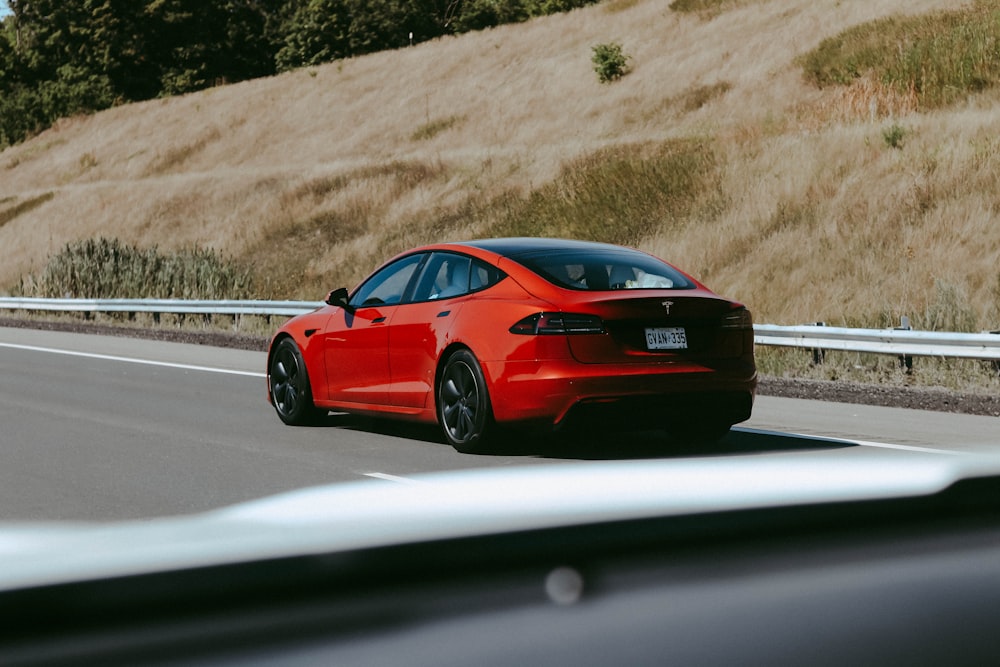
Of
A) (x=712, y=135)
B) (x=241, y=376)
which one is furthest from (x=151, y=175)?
(x=241, y=376)

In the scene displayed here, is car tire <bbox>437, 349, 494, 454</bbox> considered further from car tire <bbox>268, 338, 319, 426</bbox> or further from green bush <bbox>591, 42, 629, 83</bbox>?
green bush <bbox>591, 42, 629, 83</bbox>

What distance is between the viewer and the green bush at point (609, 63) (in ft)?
169

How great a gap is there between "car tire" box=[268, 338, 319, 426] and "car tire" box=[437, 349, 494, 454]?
202 cm

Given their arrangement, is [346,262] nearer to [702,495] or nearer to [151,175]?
[151,175]

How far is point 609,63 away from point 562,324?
43.3 meters

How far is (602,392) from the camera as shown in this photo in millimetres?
9438

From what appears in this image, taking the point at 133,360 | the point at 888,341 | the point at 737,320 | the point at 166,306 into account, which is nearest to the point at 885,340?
the point at 888,341

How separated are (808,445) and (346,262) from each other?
94.1 feet

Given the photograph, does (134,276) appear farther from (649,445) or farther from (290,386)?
(649,445)

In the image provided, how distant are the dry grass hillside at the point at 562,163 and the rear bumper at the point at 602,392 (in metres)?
9.16

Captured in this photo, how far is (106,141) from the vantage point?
75.9 m

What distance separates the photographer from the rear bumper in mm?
9430

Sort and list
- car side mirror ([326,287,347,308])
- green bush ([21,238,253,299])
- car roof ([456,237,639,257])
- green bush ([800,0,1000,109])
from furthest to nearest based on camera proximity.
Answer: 1. green bush ([800,0,1000,109])
2. green bush ([21,238,253,299])
3. car side mirror ([326,287,347,308])
4. car roof ([456,237,639,257])

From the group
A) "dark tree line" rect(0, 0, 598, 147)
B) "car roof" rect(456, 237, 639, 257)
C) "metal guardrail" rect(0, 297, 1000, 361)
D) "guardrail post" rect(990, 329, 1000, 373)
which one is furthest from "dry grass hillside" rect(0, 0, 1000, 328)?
"dark tree line" rect(0, 0, 598, 147)
